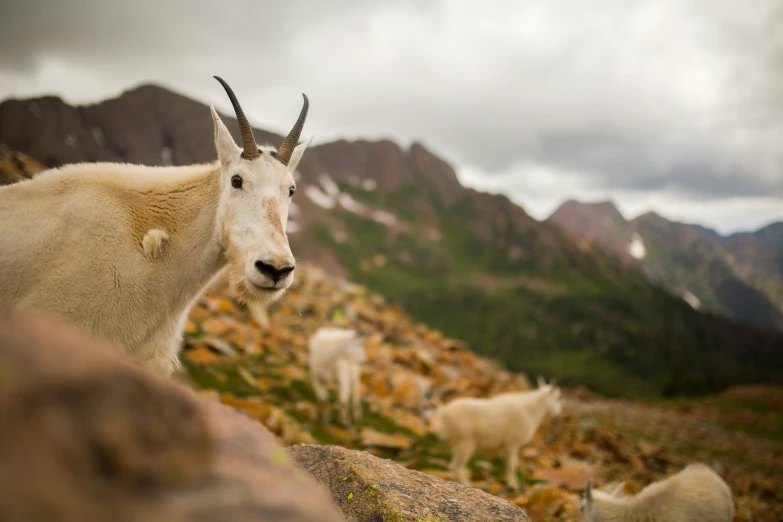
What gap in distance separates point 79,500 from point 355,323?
2691cm

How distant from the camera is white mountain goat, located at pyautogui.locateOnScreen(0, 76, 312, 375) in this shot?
521 centimetres

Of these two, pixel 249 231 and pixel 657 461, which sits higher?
pixel 249 231

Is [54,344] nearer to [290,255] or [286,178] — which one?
[290,255]

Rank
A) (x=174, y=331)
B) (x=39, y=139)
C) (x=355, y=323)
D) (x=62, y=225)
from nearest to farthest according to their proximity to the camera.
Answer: (x=62, y=225) < (x=174, y=331) < (x=355, y=323) < (x=39, y=139)

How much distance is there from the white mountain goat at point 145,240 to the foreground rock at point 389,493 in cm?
211

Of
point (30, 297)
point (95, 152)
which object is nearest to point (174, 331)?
point (30, 297)

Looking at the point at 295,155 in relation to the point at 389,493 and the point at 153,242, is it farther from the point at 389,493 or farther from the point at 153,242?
the point at 389,493

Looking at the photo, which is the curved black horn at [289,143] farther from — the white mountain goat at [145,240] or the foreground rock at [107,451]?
A: the foreground rock at [107,451]

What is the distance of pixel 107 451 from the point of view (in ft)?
4.59

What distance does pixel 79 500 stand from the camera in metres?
1.25

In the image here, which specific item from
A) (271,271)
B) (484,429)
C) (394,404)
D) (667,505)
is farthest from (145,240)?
(394,404)

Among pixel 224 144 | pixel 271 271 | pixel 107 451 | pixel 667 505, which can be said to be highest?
pixel 224 144

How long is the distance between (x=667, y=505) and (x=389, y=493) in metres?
7.42

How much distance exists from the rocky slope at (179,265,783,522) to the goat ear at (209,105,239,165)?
241cm
